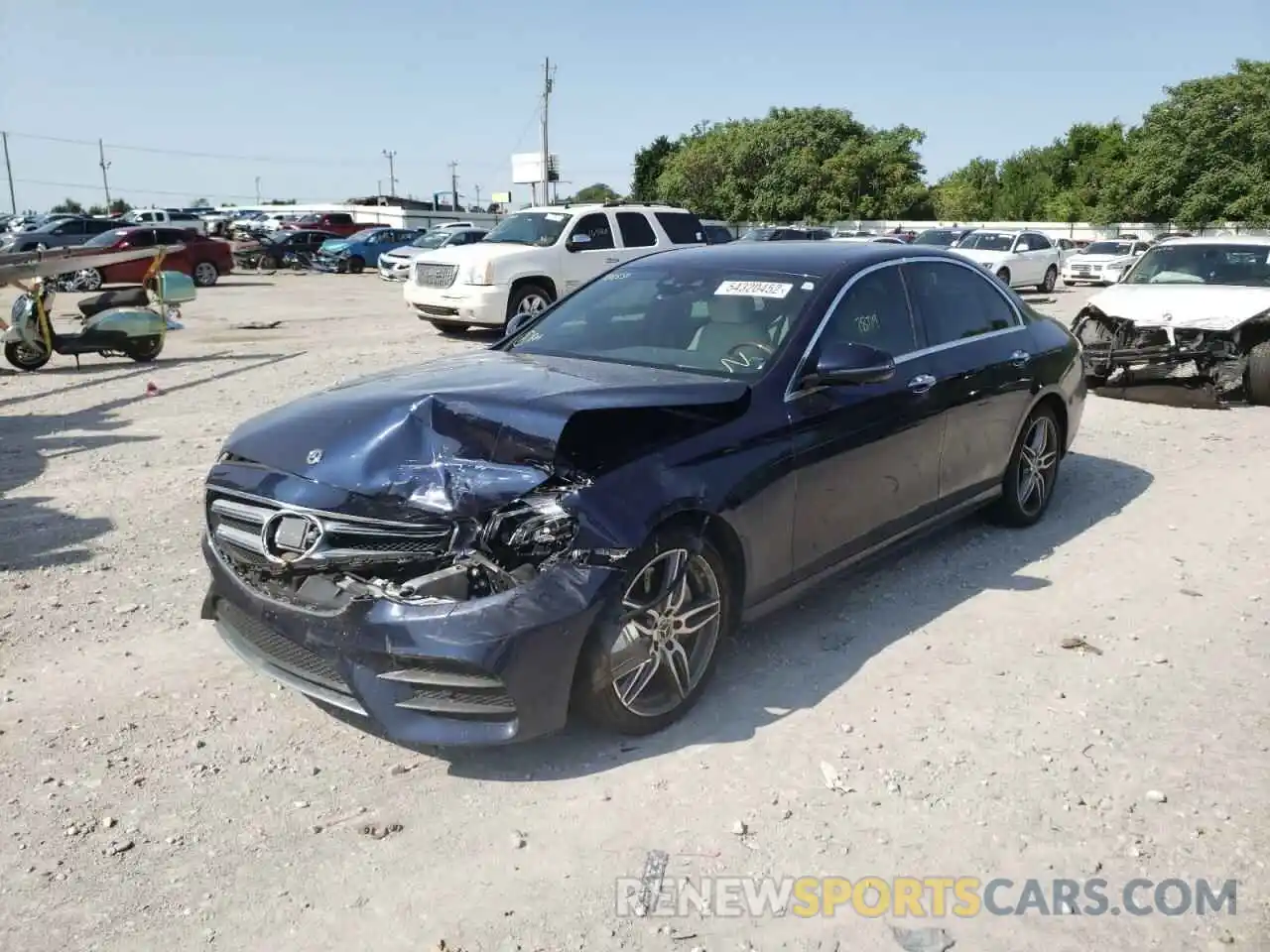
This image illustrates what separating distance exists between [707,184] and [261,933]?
62.6m

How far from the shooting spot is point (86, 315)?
1259 centimetres

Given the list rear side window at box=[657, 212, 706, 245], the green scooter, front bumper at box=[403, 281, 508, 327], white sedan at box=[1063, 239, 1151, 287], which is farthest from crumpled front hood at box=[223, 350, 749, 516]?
white sedan at box=[1063, 239, 1151, 287]

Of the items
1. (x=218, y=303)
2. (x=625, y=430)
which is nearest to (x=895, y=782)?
(x=625, y=430)

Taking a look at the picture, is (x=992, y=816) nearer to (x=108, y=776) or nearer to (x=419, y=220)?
(x=108, y=776)

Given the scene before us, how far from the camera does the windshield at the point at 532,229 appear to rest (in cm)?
1532

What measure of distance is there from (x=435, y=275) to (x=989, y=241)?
622 inches

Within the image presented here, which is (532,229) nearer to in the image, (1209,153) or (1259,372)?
(1259,372)

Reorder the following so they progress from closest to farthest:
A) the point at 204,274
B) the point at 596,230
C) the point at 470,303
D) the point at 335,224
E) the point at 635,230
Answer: the point at 470,303, the point at 596,230, the point at 635,230, the point at 204,274, the point at 335,224

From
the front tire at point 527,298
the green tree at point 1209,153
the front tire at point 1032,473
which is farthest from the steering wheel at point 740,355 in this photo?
the green tree at point 1209,153

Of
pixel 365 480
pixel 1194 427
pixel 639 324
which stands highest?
pixel 639 324

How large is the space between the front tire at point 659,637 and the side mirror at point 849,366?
924 millimetres

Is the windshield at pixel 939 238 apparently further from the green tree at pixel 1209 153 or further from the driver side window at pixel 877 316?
the driver side window at pixel 877 316

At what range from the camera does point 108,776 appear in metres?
3.38

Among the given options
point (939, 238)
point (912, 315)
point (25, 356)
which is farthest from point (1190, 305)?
point (939, 238)
